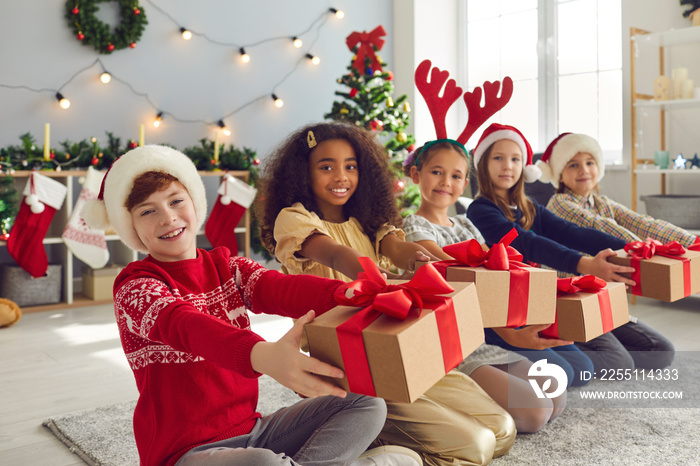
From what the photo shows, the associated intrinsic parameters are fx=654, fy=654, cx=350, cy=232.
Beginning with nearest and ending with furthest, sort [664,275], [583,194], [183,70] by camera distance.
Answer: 1. [664,275]
2. [583,194]
3. [183,70]

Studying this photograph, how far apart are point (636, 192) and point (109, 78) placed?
3.51 meters

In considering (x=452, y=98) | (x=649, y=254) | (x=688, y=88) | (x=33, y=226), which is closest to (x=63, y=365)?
(x=33, y=226)

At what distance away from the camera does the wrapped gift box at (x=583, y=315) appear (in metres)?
1.21

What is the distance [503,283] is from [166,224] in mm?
623

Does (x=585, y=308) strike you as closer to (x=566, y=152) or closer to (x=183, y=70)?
(x=566, y=152)

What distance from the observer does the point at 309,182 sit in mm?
1742

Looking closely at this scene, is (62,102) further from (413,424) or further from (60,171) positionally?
(413,424)

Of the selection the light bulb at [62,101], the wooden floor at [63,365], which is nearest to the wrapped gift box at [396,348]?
the wooden floor at [63,365]

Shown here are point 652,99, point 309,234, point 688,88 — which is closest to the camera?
point 309,234

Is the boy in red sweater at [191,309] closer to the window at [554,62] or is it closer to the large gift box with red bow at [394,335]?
the large gift box with red bow at [394,335]

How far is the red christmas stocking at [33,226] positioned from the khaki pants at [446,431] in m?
2.75

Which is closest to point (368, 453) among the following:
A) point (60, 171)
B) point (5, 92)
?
point (60, 171)

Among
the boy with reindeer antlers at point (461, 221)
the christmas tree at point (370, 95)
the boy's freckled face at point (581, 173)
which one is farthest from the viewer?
the christmas tree at point (370, 95)

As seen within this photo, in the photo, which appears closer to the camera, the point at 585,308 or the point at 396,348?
the point at 396,348
